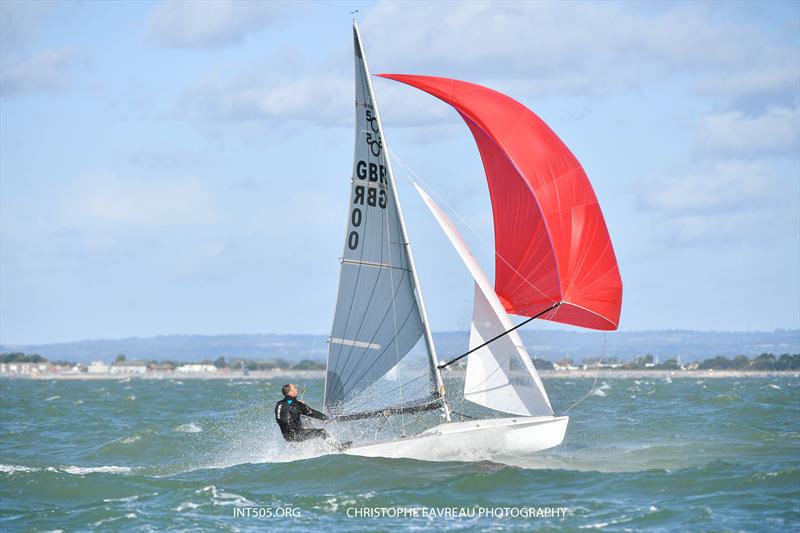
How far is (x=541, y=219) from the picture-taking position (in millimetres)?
19875

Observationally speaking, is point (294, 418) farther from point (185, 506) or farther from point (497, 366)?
point (497, 366)

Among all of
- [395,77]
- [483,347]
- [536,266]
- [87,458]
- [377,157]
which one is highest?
[395,77]

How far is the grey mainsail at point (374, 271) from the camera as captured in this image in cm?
2020

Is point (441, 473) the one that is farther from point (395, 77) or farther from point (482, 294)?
point (395, 77)

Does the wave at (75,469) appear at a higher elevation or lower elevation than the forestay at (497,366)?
lower

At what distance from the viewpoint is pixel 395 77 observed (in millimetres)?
20312

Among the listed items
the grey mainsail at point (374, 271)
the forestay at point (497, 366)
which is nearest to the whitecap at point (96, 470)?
the grey mainsail at point (374, 271)

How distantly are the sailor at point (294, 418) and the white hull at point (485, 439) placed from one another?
1.48m

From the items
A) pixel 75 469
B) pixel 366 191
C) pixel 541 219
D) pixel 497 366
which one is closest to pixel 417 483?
pixel 497 366

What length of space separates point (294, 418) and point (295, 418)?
2cm

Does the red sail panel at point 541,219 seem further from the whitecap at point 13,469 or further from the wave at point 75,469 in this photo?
the whitecap at point 13,469

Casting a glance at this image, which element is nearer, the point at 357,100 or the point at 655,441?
the point at 357,100

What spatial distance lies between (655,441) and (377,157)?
9.31 metres

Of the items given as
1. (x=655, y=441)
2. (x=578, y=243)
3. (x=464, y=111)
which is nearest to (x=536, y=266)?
(x=578, y=243)
